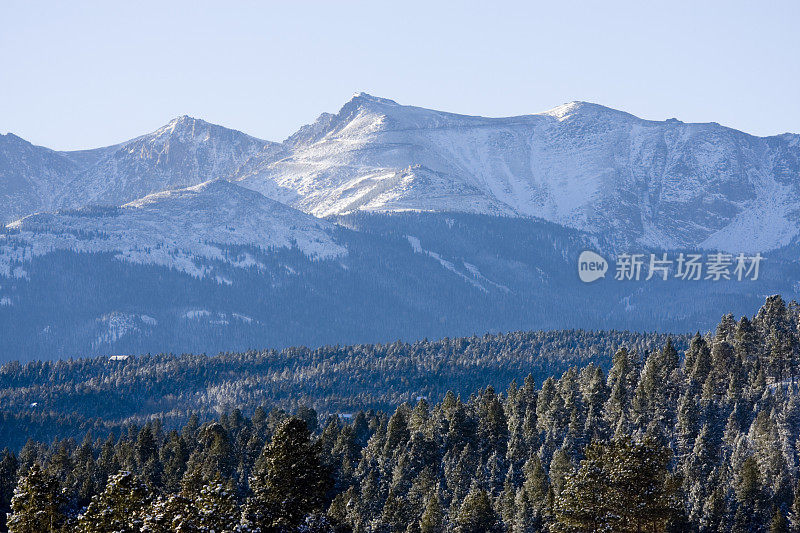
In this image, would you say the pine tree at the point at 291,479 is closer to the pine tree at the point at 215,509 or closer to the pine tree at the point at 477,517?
the pine tree at the point at 215,509

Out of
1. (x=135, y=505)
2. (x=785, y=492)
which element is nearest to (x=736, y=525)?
(x=785, y=492)

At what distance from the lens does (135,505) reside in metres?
107

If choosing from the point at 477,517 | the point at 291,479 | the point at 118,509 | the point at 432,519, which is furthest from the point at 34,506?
the point at 477,517

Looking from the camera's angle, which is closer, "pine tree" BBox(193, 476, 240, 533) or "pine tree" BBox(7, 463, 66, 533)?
"pine tree" BBox(193, 476, 240, 533)

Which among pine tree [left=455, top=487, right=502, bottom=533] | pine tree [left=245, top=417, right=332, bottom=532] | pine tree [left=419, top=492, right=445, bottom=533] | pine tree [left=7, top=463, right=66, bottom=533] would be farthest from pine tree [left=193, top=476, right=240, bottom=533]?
pine tree [left=419, top=492, right=445, bottom=533]

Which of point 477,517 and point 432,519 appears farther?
point 432,519

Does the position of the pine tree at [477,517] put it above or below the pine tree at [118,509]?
above

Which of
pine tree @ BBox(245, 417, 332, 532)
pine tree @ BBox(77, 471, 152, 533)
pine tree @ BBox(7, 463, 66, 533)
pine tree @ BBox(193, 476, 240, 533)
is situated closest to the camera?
pine tree @ BBox(193, 476, 240, 533)

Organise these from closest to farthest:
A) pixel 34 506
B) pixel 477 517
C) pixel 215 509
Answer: pixel 215 509
pixel 34 506
pixel 477 517

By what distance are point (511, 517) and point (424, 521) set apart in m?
12.1

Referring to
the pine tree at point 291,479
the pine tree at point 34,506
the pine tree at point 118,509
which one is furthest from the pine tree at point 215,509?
the pine tree at point 34,506

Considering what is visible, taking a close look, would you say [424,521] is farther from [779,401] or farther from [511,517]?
[779,401]

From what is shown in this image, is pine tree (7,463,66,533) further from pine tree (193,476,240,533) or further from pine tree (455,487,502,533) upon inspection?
pine tree (455,487,502,533)

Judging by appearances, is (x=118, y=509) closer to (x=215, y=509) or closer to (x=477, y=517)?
(x=215, y=509)
